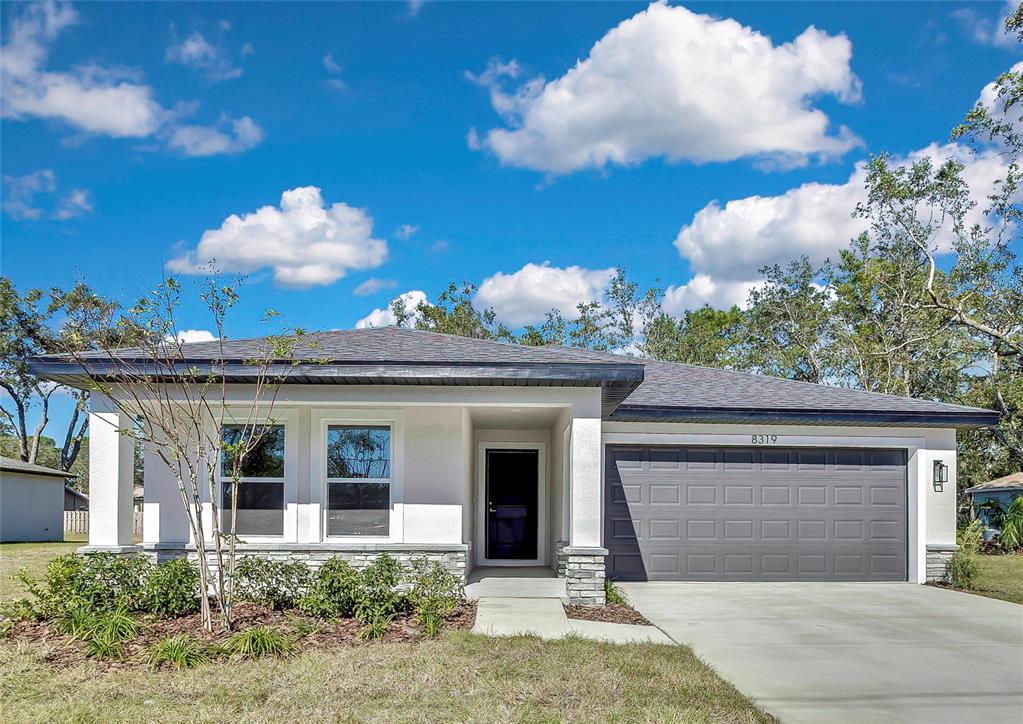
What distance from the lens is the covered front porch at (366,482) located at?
1005 cm

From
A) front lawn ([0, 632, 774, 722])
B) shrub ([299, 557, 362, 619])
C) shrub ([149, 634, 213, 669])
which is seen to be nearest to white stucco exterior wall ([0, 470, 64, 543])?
shrub ([299, 557, 362, 619])

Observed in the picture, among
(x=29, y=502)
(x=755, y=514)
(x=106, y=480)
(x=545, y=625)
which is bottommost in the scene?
(x=29, y=502)

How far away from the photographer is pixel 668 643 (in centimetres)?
783

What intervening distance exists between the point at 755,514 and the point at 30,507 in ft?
74.3

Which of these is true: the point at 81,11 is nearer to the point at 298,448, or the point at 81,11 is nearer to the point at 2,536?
the point at 298,448

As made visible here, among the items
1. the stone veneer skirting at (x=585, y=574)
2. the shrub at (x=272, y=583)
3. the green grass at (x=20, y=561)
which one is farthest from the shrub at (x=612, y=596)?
the green grass at (x=20, y=561)

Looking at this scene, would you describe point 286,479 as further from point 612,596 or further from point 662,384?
point 662,384

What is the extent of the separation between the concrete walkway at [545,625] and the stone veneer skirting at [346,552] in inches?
35.2

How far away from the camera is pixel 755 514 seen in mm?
13094

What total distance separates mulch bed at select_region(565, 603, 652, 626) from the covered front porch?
0.20m

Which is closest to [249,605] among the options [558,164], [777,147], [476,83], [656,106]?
[656,106]

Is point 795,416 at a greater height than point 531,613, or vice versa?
point 795,416

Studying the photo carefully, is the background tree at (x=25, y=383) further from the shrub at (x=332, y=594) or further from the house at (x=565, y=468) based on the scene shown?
the shrub at (x=332, y=594)

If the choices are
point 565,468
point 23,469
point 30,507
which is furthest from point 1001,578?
point 30,507
